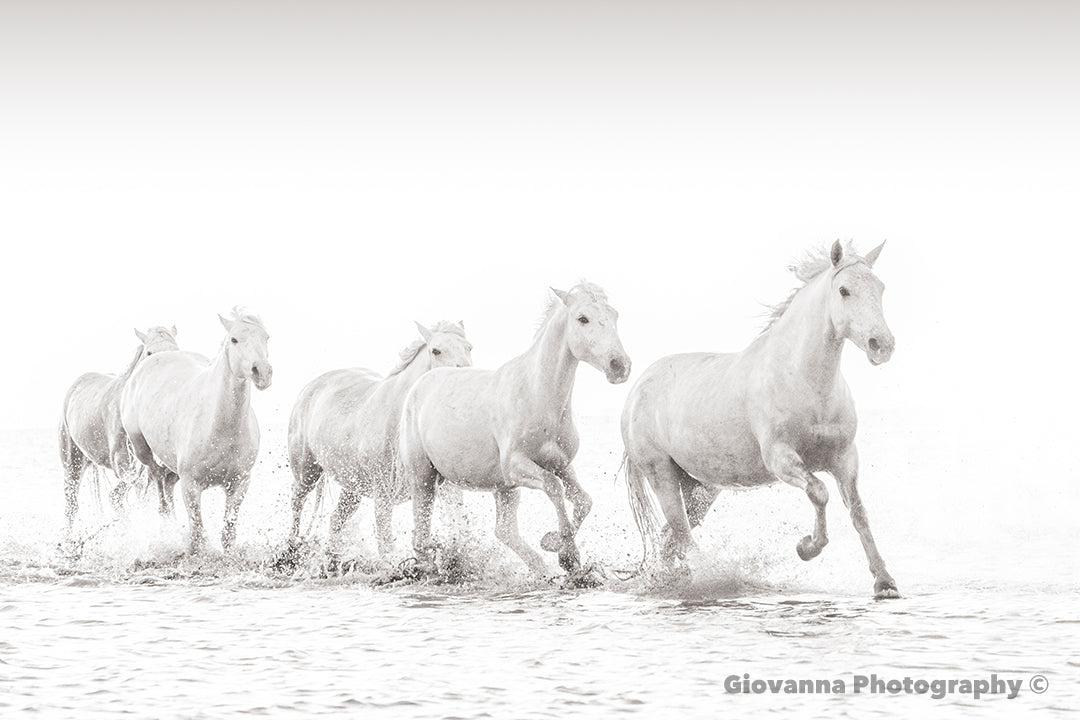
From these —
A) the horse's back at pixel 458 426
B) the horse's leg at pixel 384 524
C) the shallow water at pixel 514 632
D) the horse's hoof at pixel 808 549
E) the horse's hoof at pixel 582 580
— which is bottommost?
the shallow water at pixel 514 632

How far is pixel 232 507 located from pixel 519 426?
132 inches

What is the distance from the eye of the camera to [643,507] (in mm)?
10531

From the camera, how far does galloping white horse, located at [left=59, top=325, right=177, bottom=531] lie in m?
14.7

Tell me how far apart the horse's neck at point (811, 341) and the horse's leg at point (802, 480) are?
0.49 m

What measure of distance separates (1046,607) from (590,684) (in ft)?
10.6

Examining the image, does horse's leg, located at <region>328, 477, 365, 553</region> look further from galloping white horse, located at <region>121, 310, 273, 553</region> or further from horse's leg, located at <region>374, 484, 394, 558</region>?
galloping white horse, located at <region>121, 310, 273, 553</region>

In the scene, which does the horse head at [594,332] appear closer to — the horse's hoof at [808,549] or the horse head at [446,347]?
the horse's hoof at [808,549]

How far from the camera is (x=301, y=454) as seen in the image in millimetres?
13648

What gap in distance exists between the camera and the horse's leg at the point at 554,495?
33.2 ft

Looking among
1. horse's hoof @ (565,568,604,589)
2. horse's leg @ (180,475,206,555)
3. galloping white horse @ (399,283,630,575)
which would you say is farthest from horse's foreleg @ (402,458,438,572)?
horse's leg @ (180,475,206,555)

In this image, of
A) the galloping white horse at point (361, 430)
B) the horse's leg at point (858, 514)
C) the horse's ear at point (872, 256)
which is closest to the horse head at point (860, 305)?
the horse's ear at point (872, 256)

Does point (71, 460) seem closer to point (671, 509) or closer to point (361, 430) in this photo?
point (361, 430)

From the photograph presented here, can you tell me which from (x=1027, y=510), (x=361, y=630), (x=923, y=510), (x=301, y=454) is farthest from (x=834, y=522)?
(x=361, y=630)

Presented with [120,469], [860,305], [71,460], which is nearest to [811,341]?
[860,305]
